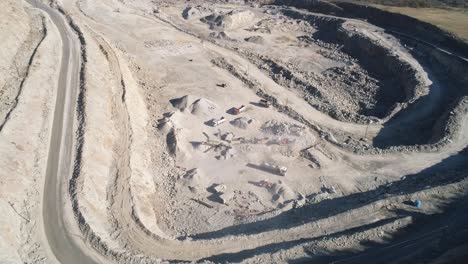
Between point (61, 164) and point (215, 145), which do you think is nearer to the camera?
point (61, 164)

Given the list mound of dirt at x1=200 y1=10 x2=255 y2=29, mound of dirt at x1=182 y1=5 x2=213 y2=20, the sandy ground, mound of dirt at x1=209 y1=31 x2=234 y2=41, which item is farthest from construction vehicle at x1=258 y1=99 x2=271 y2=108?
mound of dirt at x1=182 y1=5 x2=213 y2=20

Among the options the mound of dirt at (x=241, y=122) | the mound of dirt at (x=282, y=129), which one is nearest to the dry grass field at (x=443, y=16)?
the mound of dirt at (x=282, y=129)

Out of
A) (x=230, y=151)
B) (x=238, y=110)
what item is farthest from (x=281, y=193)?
(x=238, y=110)

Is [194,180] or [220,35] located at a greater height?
[220,35]

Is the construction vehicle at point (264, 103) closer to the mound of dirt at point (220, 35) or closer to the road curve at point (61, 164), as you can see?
the road curve at point (61, 164)

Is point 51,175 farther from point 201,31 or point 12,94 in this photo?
point 201,31

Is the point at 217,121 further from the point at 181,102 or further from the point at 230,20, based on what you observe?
the point at 230,20
